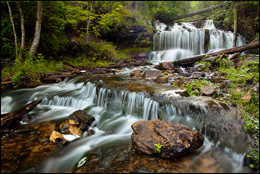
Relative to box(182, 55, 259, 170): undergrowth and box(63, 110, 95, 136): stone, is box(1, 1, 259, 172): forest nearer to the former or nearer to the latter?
box(182, 55, 259, 170): undergrowth

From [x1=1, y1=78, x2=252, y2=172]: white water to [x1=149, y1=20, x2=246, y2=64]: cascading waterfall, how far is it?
9341 millimetres

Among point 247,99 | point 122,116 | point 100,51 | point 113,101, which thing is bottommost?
point 122,116

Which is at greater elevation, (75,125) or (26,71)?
(26,71)

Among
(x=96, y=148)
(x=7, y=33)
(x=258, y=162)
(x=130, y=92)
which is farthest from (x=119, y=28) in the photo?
(x=258, y=162)

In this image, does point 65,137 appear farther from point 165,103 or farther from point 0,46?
point 0,46

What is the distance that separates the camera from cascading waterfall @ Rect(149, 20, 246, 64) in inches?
539

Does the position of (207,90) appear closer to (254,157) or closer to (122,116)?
(254,157)

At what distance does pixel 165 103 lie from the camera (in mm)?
4371

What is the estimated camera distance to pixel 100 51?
13.3 meters

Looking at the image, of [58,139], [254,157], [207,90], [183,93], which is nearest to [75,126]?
[58,139]

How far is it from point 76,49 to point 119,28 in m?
5.40

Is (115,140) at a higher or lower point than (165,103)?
lower

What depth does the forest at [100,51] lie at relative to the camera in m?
4.83

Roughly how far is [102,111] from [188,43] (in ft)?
41.7
